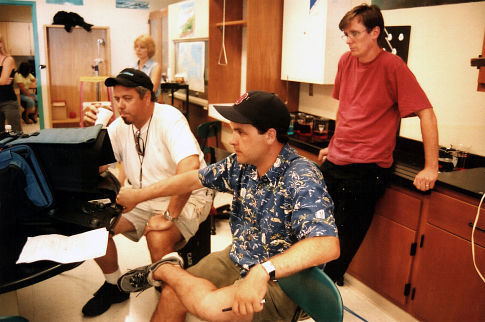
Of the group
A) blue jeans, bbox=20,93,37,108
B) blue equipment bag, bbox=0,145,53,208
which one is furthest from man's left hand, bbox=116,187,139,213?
blue jeans, bbox=20,93,37,108

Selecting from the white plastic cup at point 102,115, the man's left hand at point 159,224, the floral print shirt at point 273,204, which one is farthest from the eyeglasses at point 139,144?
the floral print shirt at point 273,204

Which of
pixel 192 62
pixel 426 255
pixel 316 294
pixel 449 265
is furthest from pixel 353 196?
pixel 192 62

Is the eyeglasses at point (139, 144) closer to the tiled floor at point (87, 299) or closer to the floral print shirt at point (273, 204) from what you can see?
the floral print shirt at point (273, 204)

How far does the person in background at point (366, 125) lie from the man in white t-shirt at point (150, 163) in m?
0.79

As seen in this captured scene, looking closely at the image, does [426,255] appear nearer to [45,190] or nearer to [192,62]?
[45,190]

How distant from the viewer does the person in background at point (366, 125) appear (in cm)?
208

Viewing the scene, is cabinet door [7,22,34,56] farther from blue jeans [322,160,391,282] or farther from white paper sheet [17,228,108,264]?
white paper sheet [17,228,108,264]

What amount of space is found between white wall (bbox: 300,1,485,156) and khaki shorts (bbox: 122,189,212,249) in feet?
4.87

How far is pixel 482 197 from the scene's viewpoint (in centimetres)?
182

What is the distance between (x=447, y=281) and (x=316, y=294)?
3.87ft

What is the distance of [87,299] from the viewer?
2.49 meters

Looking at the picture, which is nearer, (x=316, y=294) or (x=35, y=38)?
(x=316, y=294)

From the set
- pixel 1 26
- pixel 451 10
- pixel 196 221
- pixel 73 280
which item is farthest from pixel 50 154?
pixel 1 26

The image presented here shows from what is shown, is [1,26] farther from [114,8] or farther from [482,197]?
[482,197]
